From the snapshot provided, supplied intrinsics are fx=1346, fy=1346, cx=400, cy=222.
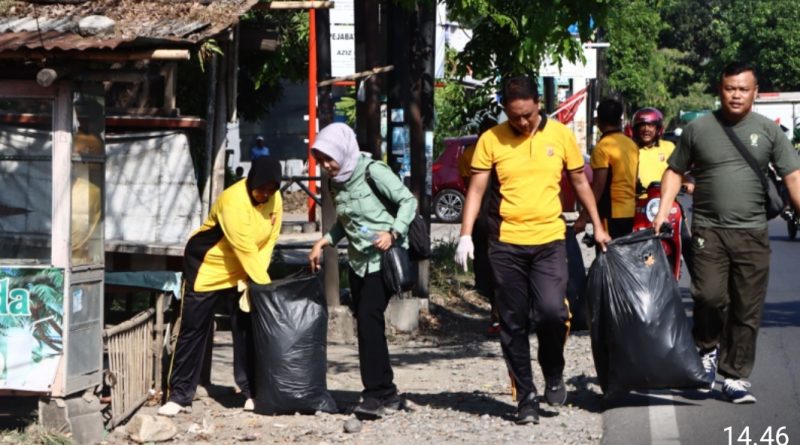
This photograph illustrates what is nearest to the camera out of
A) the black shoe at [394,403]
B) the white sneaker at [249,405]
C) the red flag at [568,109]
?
the black shoe at [394,403]

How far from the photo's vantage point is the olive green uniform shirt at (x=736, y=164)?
7.63 m

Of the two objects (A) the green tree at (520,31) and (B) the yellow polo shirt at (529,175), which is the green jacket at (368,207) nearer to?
(B) the yellow polo shirt at (529,175)

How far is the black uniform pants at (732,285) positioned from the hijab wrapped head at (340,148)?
6.74 feet

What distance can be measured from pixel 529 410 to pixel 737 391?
127cm

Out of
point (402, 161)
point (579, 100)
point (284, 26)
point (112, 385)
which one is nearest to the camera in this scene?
point (112, 385)

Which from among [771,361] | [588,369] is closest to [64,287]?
[588,369]

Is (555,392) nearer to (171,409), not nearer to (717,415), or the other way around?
(717,415)

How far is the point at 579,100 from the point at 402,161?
1526 centimetres

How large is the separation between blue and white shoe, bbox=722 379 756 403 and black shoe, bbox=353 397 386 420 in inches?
79.7

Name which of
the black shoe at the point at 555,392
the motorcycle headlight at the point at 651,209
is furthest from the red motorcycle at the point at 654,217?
the black shoe at the point at 555,392

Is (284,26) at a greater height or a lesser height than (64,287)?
greater

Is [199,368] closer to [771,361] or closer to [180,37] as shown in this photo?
[180,37]

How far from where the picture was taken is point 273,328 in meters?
7.95

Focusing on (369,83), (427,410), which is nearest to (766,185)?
(427,410)
